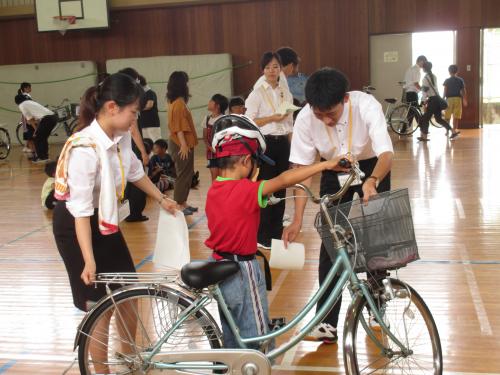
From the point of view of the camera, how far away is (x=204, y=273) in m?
2.52

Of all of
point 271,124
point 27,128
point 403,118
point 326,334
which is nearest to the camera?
point 326,334

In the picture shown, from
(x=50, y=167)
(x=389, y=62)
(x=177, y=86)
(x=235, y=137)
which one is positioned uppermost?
(x=389, y=62)

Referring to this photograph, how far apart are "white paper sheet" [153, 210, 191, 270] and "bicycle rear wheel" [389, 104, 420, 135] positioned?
11.5 meters

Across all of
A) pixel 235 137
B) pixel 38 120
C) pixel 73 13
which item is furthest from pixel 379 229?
pixel 73 13

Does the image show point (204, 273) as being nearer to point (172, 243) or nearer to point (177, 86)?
point (172, 243)

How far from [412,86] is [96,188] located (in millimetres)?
12270

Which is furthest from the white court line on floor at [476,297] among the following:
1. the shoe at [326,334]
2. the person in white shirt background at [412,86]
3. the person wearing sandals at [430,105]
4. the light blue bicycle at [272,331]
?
the person in white shirt background at [412,86]

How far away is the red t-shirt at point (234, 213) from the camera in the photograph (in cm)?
260

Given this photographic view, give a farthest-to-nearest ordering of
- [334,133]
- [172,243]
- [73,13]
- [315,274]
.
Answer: [73,13]
[315,274]
[334,133]
[172,243]

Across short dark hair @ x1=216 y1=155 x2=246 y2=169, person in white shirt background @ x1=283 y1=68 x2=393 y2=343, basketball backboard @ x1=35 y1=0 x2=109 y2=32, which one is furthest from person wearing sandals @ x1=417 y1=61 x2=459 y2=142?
short dark hair @ x1=216 y1=155 x2=246 y2=169

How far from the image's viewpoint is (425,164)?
1005cm

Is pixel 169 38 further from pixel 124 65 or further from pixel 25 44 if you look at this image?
pixel 25 44

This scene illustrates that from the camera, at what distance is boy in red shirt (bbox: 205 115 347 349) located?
261cm

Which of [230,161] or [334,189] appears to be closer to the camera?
[230,161]
